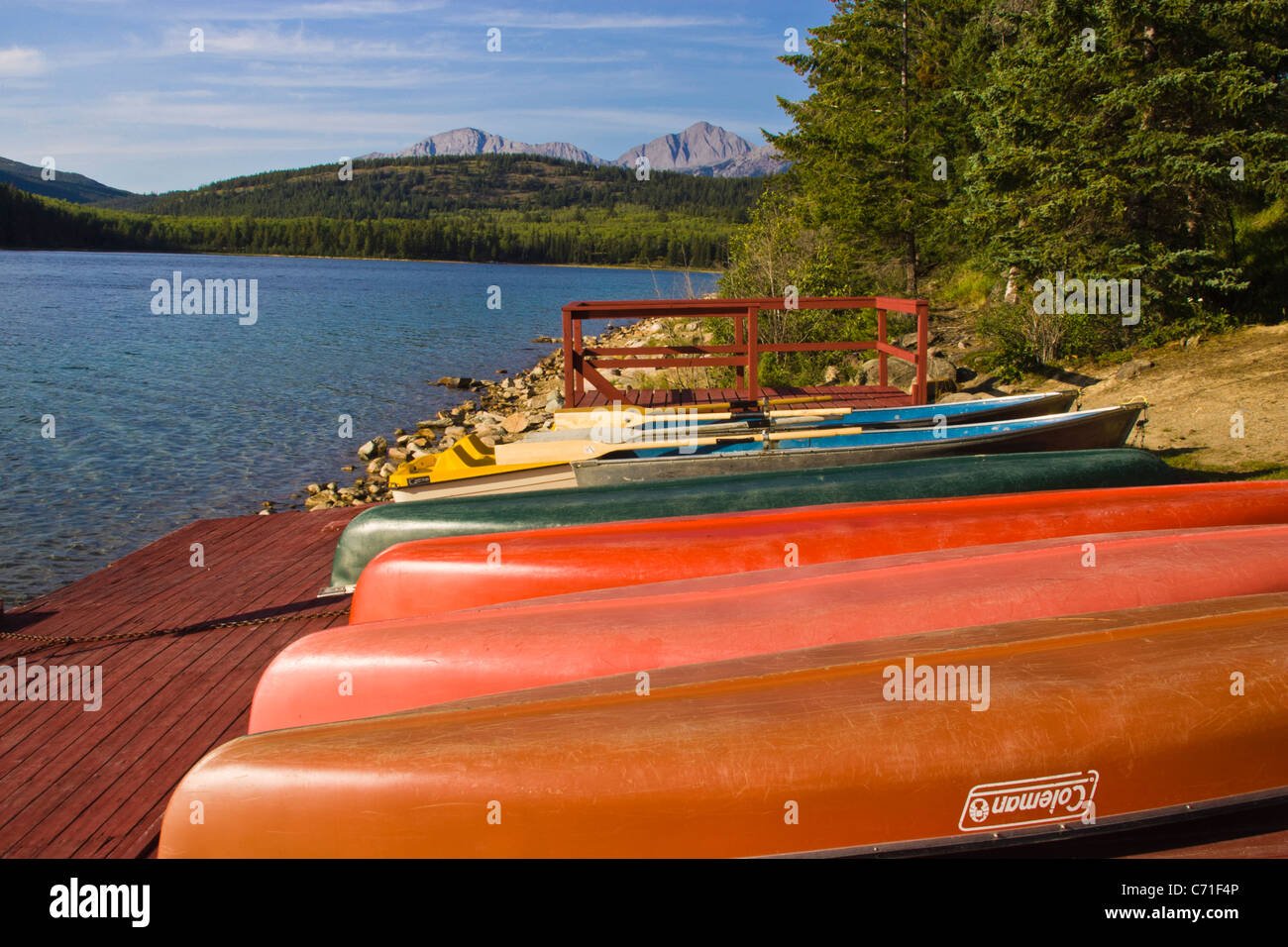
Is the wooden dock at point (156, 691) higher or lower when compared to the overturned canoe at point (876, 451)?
lower

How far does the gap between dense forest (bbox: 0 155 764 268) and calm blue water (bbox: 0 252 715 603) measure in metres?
43.6

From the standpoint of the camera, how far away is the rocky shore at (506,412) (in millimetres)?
12445

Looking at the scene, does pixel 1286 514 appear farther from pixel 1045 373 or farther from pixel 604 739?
pixel 1045 373

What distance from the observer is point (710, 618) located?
11.7ft

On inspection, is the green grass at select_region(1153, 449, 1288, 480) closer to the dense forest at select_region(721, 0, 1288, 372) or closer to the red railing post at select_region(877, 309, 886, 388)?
the red railing post at select_region(877, 309, 886, 388)

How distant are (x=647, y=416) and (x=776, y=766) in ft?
18.4

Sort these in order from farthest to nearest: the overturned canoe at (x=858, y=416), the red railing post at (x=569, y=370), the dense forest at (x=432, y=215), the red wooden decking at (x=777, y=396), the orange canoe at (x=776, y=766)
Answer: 1. the dense forest at (x=432, y=215)
2. the red wooden decking at (x=777, y=396)
3. the red railing post at (x=569, y=370)
4. the overturned canoe at (x=858, y=416)
5. the orange canoe at (x=776, y=766)

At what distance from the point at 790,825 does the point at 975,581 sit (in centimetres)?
165

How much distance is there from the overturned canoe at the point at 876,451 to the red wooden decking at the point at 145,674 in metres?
2.40

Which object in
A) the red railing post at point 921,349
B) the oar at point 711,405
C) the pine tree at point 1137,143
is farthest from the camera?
the pine tree at point 1137,143

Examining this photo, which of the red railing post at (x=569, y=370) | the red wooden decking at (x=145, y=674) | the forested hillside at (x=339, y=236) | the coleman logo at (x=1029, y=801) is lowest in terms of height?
the red wooden decking at (x=145, y=674)

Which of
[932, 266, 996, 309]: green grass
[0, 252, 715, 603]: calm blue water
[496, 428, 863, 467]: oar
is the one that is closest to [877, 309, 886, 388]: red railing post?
[496, 428, 863, 467]: oar

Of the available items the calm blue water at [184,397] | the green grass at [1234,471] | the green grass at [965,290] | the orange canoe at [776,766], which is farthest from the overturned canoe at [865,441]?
the green grass at [965,290]

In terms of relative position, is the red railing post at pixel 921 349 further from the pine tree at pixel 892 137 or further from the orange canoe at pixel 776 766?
the pine tree at pixel 892 137
